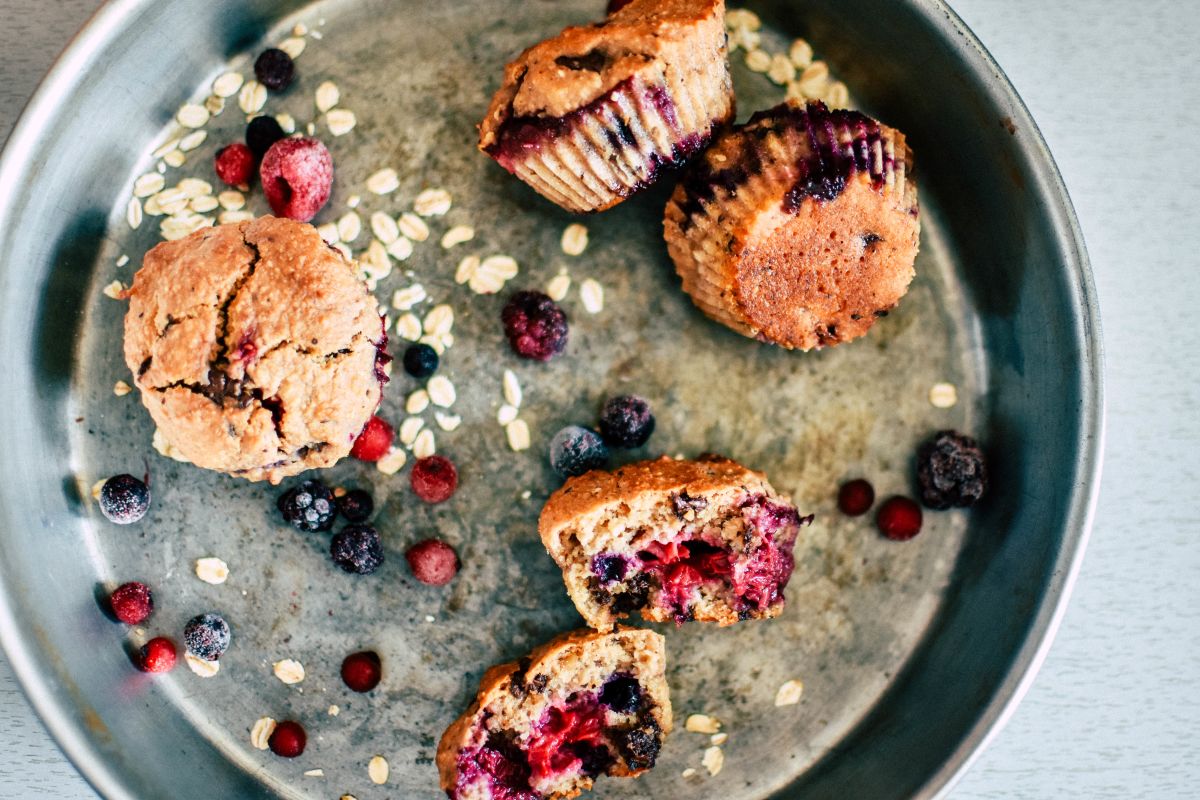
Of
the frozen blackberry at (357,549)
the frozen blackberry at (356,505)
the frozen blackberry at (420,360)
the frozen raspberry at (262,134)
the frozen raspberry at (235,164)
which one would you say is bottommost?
the frozen blackberry at (357,549)

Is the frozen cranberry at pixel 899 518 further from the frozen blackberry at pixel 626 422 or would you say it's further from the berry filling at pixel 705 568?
the frozen blackberry at pixel 626 422

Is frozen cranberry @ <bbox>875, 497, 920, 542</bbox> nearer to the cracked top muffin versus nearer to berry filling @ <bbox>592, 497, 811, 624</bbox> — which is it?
berry filling @ <bbox>592, 497, 811, 624</bbox>

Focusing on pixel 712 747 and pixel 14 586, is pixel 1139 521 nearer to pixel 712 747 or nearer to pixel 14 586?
pixel 712 747

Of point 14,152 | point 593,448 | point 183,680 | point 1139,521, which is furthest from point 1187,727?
point 14,152

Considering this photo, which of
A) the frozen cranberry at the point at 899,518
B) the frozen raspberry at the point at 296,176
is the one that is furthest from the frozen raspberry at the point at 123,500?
the frozen cranberry at the point at 899,518

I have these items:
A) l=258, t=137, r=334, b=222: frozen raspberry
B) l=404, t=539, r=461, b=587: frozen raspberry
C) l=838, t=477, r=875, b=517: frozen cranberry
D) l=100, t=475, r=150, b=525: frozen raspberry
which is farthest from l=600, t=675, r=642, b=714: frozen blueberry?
l=258, t=137, r=334, b=222: frozen raspberry

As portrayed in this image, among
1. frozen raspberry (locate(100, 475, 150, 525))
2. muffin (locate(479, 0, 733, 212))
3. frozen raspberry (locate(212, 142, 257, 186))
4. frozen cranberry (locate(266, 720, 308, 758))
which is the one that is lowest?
frozen cranberry (locate(266, 720, 308, 758))
